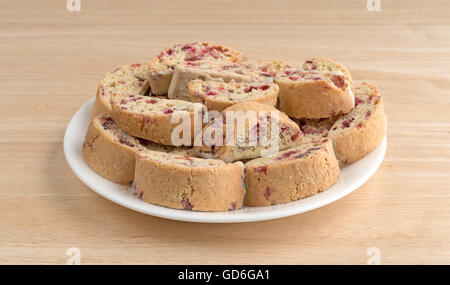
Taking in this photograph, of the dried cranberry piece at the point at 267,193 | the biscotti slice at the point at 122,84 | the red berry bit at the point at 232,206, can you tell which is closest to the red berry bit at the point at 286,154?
the dried cranberry piece at the point at 267,193

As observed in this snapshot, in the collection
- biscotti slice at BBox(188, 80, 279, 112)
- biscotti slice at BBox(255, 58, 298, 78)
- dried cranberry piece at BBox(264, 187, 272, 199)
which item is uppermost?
biscotti slice at BBox(255, 58, 298, 78)

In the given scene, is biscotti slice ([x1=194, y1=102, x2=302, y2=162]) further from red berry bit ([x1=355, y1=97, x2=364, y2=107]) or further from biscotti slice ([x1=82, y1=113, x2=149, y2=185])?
red berry bit ([x1=355, y1=97, x2=364, y2=107])

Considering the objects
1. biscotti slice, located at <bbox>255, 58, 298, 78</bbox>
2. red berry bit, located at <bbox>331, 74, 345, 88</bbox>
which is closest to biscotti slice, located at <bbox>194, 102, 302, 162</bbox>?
red berry bit, located at <bbox>331, 74, 345, 88</bbox>

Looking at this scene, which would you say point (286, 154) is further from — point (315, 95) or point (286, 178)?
point (315, 95)

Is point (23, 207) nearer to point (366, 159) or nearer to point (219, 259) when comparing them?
point (219, 259)

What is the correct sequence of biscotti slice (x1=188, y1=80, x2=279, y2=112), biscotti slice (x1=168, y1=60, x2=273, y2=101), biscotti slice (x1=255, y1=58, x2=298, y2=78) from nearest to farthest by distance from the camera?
biscotti slice (x1=188, y1=80, x2=279, y2=112), biscotti slice (x1=168, y1=60, x2=273, y2=101), biscotti slice (x1=255, y1=58, x2=298, y2=78)

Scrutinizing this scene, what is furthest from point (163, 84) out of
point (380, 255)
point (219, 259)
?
point (380, 255)
